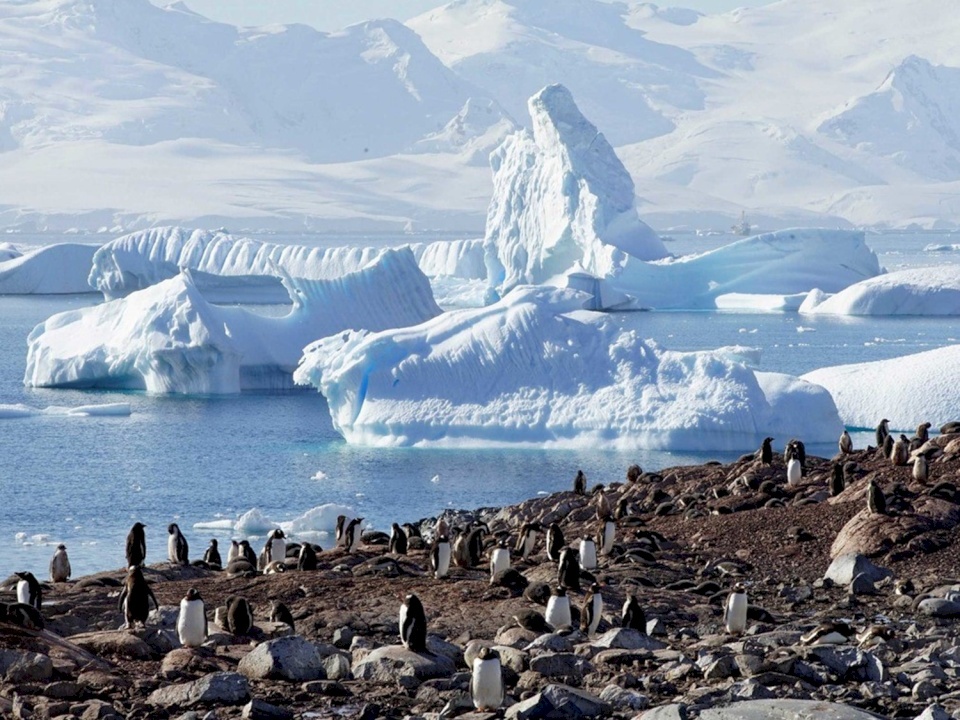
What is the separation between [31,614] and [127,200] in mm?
107298

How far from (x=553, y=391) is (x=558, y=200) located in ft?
61.5

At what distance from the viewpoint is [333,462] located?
18.6 metres

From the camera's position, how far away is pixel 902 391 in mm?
20438

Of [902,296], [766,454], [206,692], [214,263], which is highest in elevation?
[214,263]

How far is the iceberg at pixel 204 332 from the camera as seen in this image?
80.3 feet

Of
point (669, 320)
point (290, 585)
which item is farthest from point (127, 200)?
point (290, 585)

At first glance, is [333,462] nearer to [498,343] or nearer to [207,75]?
[498,343]

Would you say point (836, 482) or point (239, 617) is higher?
point (836, 482)

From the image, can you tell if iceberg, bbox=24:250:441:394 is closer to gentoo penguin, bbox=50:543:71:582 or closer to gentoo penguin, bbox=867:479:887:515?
gentoo penguin, bbox=50:543:71:582

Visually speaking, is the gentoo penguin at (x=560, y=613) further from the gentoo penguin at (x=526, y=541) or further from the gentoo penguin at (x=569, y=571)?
the gentoo penguin at (x=526, y=541)

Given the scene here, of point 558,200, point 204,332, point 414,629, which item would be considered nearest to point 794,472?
point 414,629

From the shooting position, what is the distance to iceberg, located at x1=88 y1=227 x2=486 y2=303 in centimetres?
3681

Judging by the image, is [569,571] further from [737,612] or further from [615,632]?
[615,632]

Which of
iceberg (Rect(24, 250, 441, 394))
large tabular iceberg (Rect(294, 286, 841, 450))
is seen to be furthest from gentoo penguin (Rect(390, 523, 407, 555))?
iceberg (Rect(24, 250, 441, 394))
